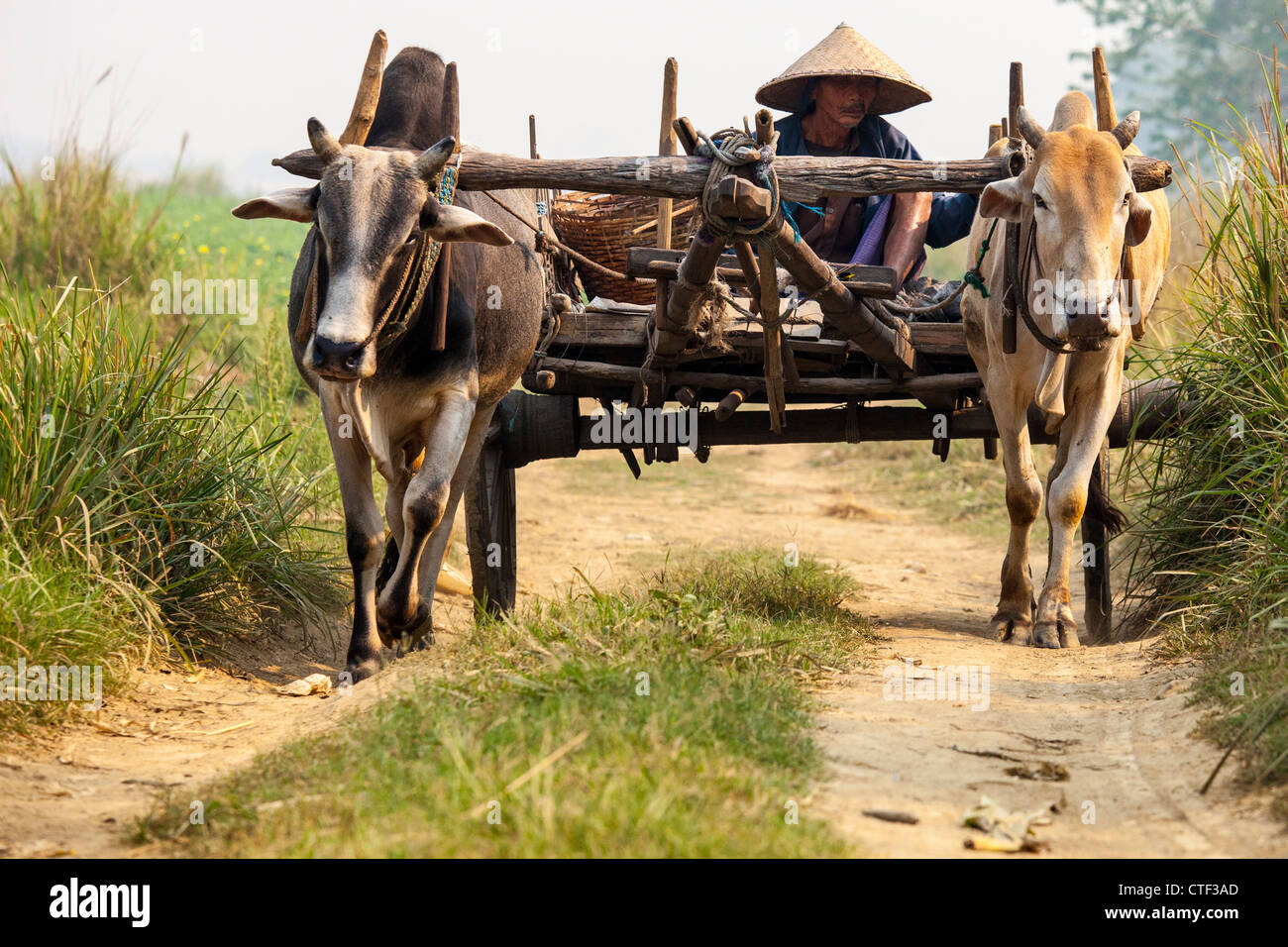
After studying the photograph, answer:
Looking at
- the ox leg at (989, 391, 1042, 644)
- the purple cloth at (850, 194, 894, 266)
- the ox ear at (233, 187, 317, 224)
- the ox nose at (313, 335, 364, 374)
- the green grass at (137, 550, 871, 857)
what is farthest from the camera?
the purple cloth at (850, 194, 894, 266)

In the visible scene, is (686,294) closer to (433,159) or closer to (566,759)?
(433,159)

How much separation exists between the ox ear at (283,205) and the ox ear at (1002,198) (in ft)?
7.20

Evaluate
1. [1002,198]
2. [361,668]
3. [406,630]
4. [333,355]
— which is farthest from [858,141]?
[361,668]

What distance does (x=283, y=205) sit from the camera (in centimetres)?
398

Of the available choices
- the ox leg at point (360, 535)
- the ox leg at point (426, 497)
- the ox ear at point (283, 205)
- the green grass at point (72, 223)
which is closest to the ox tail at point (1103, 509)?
the ox leg at point (426, 497)

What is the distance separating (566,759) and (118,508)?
8.32ft

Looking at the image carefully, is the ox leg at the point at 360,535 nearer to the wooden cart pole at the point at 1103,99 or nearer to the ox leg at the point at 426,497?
the ox leg at the point at 426,497

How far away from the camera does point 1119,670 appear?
425 centimetres

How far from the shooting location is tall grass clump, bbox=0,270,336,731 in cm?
391

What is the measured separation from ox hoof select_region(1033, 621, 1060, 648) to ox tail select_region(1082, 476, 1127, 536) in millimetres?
775

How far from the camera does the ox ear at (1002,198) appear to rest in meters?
4.33

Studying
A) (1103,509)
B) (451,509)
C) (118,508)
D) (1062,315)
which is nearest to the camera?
(1062,315)

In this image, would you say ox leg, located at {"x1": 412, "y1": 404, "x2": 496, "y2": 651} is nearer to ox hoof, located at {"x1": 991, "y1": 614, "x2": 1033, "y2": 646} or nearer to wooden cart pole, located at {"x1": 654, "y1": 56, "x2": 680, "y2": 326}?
wooden cart pole, located at {"x1": 654, "y1": 56, "x2": 680, "y2": 326}

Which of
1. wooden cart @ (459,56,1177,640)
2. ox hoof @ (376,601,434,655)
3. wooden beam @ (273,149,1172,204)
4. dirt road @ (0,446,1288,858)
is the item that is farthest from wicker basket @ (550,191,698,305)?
ox hoof @ (376,601,434,655)
